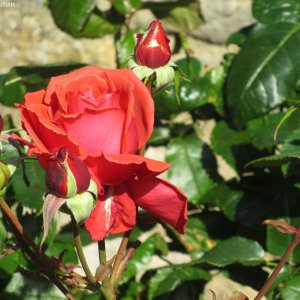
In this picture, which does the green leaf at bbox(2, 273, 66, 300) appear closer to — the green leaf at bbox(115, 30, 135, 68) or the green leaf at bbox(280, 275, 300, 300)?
the green leaf at bbox(280, 275, 300, 300)

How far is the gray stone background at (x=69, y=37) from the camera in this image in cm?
205

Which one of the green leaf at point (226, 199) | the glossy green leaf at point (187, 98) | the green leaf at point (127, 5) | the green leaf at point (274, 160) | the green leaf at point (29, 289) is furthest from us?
the green leaf at point (127, 5)

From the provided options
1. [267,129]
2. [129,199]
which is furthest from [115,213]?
[267,129]

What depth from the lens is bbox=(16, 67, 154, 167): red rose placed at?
2.26 ft

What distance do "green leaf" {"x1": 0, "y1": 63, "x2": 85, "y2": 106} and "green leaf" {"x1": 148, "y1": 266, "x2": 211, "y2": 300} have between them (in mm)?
381

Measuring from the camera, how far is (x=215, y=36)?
6.83 ft

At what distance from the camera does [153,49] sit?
746 mm

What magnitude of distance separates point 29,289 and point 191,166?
0.49 m

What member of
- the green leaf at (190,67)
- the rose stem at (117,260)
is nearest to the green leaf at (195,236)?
the green leaf at (190,67)

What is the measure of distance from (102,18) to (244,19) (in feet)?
1.98

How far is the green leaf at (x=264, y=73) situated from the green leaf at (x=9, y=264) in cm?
49

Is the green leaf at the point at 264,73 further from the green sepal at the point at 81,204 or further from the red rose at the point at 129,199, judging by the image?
the green sepal at the point at 81,204

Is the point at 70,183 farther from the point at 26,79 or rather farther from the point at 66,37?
the point at 66,37

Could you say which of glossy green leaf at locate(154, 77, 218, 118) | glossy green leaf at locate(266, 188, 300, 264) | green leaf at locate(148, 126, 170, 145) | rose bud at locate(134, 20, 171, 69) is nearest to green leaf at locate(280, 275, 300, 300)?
glossy green leaf at locate(266, 188, 300, 264)
